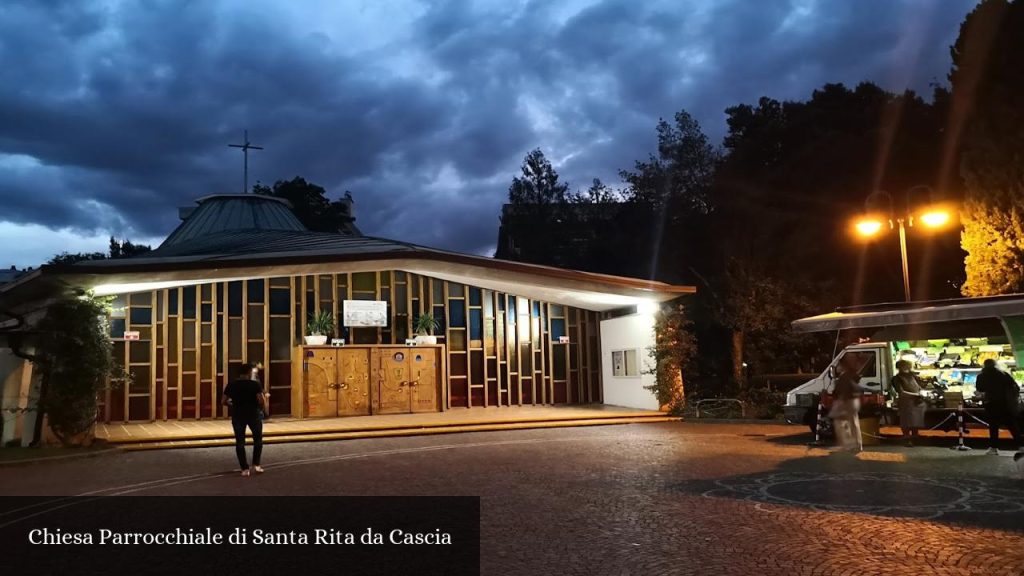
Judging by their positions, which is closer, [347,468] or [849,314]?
[347,468]

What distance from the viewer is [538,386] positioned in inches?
957

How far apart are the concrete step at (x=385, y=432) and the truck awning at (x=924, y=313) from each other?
5.84 m

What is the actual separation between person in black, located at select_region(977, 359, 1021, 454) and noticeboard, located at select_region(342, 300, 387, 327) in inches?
618

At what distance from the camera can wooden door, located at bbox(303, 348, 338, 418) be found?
20.2 meters

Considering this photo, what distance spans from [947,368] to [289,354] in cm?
1663

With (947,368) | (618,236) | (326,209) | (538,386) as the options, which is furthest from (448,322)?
(326,209)

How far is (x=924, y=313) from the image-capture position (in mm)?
12664

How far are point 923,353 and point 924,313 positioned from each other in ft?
5.99

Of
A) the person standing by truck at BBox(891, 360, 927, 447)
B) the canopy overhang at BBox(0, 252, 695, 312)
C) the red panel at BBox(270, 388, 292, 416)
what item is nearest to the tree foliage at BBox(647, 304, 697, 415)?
the canopy overhang at BBox(0, 252, 695, 312)

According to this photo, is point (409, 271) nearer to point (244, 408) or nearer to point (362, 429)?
point (362, 429)

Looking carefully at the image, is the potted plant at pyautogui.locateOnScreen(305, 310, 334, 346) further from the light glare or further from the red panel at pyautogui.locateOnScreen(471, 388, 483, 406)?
the light glare

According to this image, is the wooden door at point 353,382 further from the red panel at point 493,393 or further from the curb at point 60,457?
the curb at point 60,457

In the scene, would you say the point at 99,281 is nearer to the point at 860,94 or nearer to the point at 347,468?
the point at 347,468

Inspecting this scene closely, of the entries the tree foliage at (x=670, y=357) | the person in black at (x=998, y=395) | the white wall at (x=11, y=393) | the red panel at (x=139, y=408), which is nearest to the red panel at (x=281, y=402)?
the red panel at (x=139, y=408)
